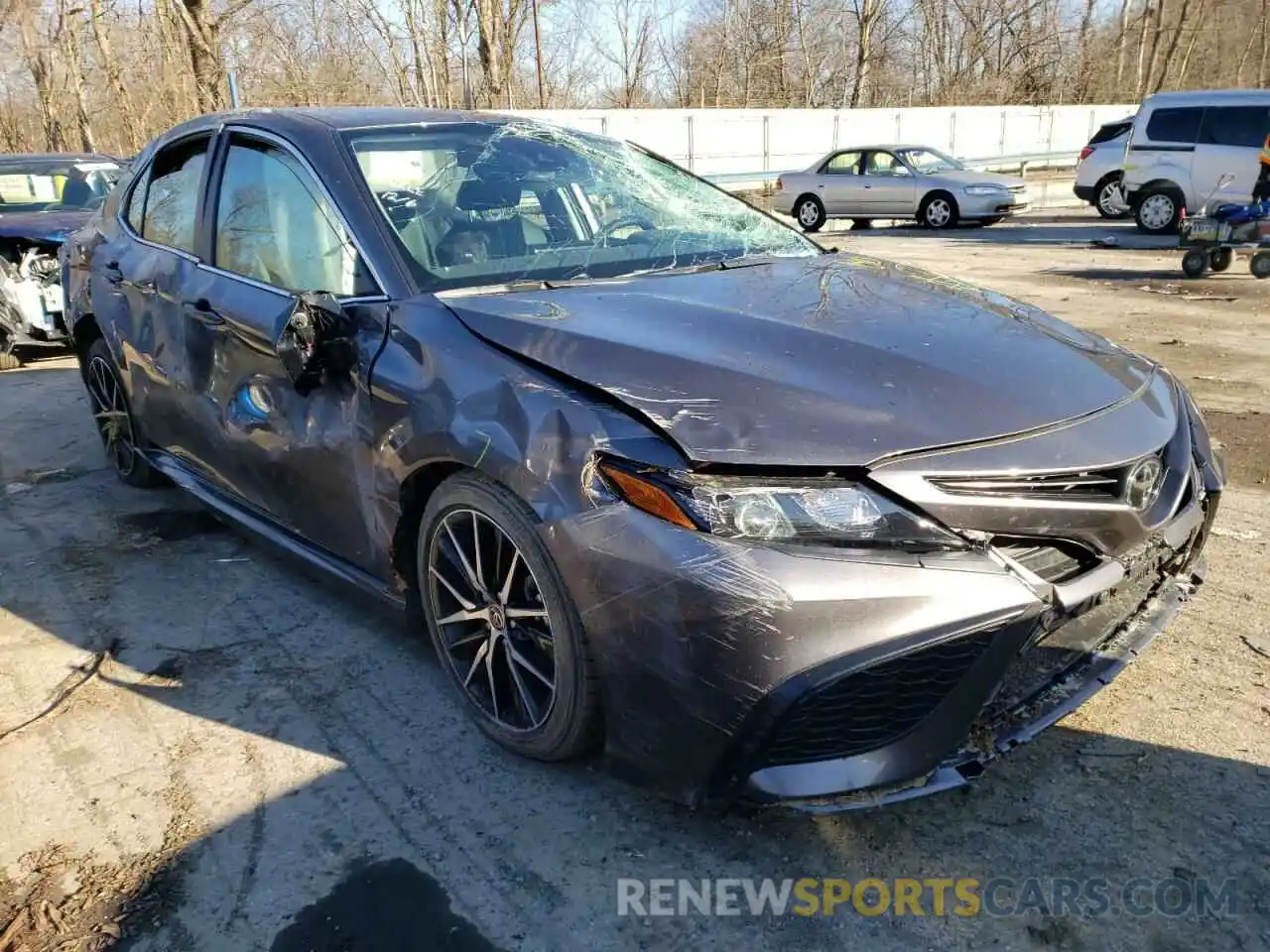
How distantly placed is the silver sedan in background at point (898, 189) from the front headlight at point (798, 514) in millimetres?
→ 16940

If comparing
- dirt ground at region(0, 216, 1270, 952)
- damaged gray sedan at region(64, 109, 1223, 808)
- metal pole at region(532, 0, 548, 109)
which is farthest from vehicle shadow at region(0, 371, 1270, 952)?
metal pole at region(532, 0, 548, 109)

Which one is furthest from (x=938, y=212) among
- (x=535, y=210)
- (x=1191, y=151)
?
(x=535, y=210)

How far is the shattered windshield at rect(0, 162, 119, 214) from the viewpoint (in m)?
8.84

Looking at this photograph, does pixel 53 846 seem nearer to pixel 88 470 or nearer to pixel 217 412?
pixel 217 412

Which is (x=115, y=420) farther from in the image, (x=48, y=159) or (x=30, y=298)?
(x=48, y=159)

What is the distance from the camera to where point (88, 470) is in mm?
5449

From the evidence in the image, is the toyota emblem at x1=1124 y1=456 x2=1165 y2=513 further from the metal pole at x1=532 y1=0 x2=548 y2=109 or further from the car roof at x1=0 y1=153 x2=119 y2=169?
the metal pole at x1=532 y1=0 x2=548 y2=109

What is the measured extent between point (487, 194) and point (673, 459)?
157 centimetres

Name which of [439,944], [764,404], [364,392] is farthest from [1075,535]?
[364,392]

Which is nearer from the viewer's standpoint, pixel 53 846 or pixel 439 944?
pixel 439 944

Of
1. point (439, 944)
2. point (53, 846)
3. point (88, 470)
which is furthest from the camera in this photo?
point (88, 470)

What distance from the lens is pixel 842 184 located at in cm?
1852

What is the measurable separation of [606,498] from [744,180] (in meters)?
22.7

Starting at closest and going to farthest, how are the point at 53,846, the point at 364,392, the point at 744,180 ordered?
the point at 53,846 < the point at 364,392 < the point at 744,180
